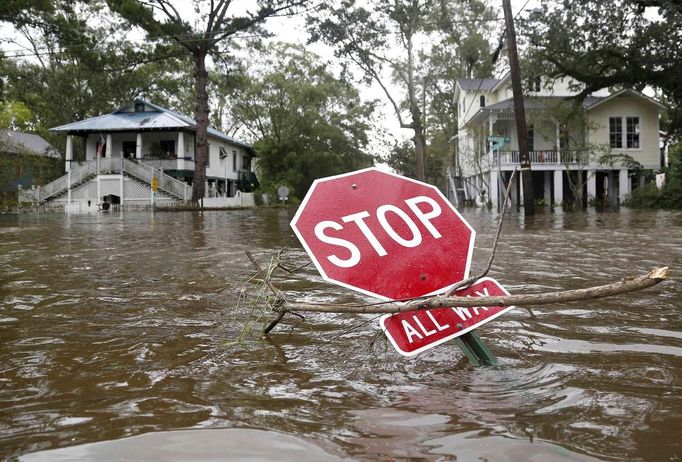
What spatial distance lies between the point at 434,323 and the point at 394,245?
14.3 inches

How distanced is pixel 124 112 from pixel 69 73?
6.98 m

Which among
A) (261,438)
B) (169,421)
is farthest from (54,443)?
(261,438)

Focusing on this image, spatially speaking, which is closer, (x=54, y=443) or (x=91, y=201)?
(x=54, y=443)

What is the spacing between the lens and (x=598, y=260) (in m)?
6.28

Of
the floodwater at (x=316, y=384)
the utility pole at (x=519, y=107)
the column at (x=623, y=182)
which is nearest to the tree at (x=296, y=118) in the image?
the column at (x=623, y=182)

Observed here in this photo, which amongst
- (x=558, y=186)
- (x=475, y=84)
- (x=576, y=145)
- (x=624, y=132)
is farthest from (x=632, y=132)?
(x=475, y=84)

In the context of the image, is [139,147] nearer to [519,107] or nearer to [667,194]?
[519,107]

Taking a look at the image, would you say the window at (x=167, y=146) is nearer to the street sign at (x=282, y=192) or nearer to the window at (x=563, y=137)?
the street sign at (x=282, y=192)

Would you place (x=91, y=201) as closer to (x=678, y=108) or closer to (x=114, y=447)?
(x=678, y=108)

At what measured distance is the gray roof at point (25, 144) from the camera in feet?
107

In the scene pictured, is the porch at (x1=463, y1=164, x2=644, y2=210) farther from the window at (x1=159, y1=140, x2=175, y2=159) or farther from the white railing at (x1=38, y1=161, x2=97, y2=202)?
the white railing at (x1=38, y1=161, x2=97, y2=202)

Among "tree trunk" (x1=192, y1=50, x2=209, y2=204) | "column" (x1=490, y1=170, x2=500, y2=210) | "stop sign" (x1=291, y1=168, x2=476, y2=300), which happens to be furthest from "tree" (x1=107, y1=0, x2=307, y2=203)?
"stop sign" (x1=291, y1=168, x2=476, y2=300)

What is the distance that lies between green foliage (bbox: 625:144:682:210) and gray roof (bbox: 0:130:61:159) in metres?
32.4

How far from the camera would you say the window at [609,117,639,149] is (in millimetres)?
32000
